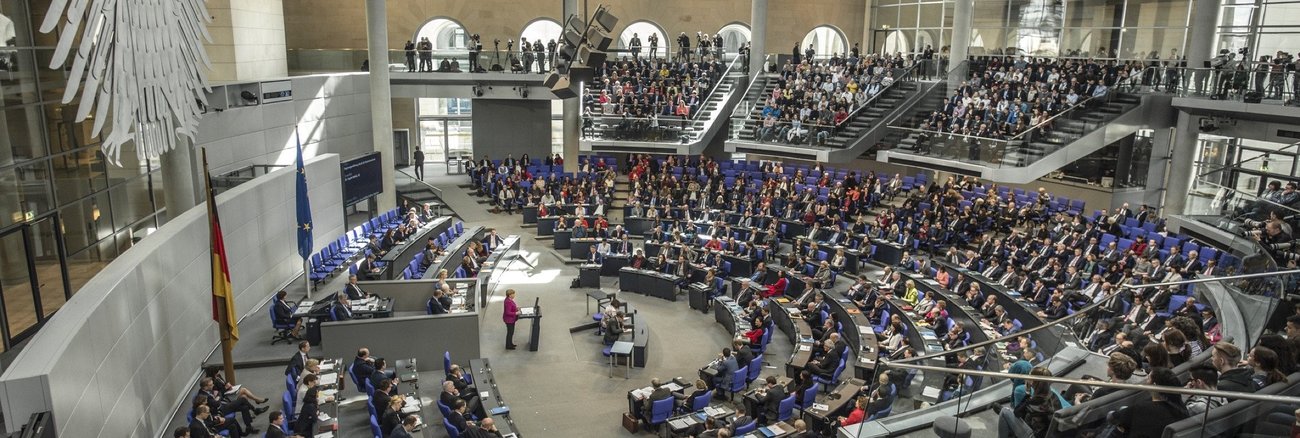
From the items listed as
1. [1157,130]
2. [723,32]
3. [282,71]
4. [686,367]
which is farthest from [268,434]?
[723,32]

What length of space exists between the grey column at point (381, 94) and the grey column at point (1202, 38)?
865 inches

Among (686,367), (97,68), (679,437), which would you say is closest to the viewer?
(97,68)

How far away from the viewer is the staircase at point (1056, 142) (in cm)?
2128

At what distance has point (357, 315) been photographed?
15008mm

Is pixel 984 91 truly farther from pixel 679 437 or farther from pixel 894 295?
pixel 679 437

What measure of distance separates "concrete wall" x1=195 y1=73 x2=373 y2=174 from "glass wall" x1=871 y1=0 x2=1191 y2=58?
71.8 feet

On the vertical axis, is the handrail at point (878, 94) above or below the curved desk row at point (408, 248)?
above

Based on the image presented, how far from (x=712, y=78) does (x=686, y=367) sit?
16579 mm

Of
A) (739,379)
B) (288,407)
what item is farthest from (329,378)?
(739,379)

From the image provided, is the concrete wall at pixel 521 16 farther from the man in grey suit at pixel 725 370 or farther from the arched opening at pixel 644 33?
the man in grey suit at pixel 725 370

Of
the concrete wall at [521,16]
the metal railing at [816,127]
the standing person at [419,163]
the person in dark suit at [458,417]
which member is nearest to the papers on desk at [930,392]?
the person in dark suit at [458,417]

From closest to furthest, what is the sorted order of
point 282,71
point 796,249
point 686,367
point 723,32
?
point 686,367 → point 796,249 → point 282,71 → point 723,32

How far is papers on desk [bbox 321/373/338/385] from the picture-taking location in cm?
1252

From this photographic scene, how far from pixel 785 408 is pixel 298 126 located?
17.5m
